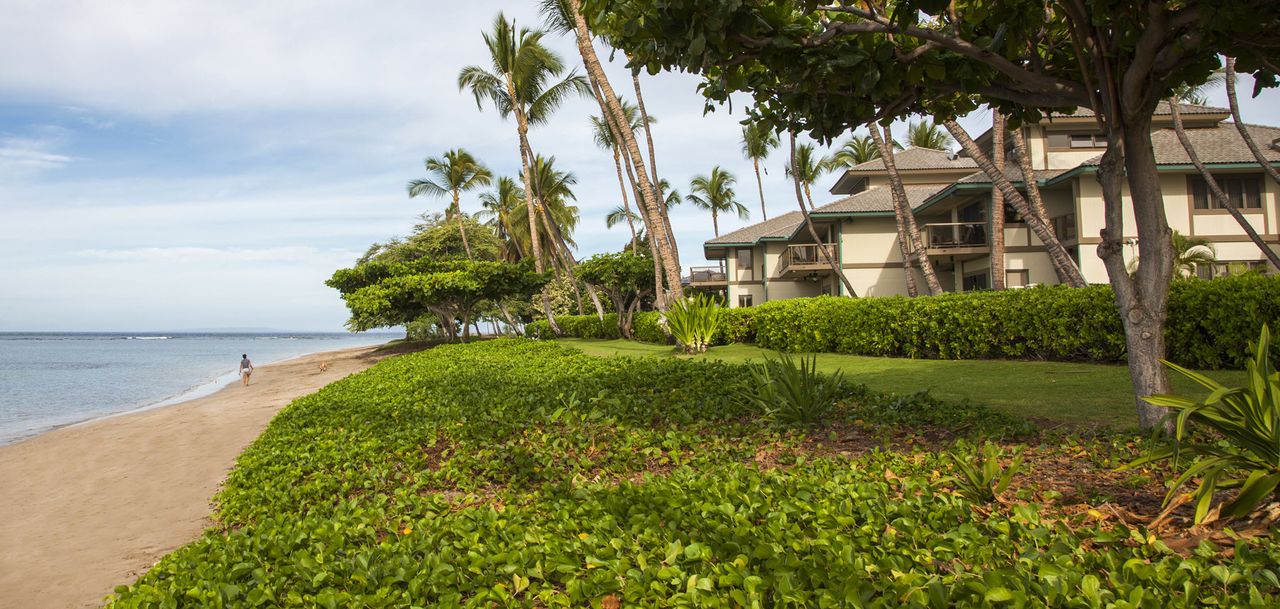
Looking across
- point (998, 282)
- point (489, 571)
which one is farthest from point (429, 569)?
point (998, 282)

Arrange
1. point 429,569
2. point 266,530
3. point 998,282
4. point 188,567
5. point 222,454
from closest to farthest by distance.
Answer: point 429,569
point 188,567
point 266,530
point 222,454
point 998,282

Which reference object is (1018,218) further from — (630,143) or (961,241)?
(630,143)

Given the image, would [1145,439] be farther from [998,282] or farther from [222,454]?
[998,282]

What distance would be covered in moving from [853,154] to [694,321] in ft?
101

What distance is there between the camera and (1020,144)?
17094 mm

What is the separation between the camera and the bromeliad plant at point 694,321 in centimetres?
2036

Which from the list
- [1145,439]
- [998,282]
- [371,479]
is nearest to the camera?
[1145,439]

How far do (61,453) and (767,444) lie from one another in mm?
13570

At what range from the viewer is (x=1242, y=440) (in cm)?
400

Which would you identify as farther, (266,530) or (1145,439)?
(1145,439)

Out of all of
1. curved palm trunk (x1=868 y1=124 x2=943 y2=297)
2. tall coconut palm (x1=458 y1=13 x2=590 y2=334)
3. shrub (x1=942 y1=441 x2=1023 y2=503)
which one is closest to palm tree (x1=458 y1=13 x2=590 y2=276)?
tall coconut palm (x1=458 y1=13 x2=590 y2=334)

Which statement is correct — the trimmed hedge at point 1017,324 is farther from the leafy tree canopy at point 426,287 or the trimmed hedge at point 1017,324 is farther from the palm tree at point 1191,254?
the leafy tree canopy at point 426,287

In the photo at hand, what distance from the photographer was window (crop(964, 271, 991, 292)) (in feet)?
91.9

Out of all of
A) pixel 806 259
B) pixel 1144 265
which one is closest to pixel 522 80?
pixel 806 259
